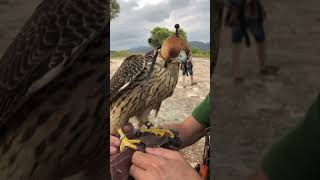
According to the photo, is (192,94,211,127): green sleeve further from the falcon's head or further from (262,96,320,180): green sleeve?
(262,96,320,180): green sleeve

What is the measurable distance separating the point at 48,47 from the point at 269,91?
0.95m

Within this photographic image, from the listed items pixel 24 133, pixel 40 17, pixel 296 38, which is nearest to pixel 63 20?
pixel 40 17

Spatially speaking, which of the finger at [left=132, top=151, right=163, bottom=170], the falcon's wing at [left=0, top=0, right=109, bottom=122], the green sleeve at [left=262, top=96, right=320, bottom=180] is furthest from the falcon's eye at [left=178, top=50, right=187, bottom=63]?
the green sleeve at [left=262, top=96, right=320, bottom=180]

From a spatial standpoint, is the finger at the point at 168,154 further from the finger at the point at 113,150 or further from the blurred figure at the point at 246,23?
the blurred figure at the point at 246,23

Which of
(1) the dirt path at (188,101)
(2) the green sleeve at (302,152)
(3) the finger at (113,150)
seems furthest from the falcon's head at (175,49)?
(2) the green sleeve at (302,152)

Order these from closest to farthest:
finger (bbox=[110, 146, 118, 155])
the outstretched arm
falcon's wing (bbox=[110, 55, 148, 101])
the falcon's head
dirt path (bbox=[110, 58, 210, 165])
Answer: finger (bbox=[110, 146, 118, 155]), the outstretched arm, the falcon's head, falcon's wing (bbox=[110, 55, 148, 101]), dirt path (bbox=[110, 58, 210, 165])

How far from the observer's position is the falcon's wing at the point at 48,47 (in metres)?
1.55

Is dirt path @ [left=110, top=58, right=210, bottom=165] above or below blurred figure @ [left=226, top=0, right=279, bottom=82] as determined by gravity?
below

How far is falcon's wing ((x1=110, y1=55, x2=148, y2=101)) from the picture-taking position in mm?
2244

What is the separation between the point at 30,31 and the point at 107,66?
1.07 ft

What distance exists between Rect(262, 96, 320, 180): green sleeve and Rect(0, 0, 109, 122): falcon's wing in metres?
1.32

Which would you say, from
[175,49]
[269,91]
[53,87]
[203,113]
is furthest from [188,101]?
[53,87]

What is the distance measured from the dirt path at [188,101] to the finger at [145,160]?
4.00 feet

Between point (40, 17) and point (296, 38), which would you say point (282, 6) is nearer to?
point (296, 38)
